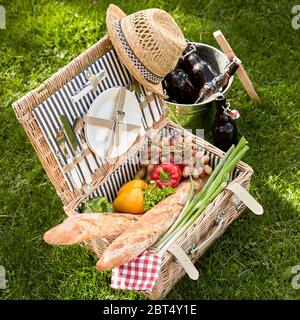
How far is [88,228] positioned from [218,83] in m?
1.11

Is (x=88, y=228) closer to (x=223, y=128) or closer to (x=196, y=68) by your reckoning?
(x=223, y=128)

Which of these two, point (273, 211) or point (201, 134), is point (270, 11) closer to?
point (201, 134)

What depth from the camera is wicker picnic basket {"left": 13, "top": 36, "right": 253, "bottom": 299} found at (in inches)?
90.8

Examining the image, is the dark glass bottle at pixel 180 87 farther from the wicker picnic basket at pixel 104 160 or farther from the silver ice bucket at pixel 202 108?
the wicker picnic basket at pixel 104 160

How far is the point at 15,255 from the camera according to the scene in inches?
108

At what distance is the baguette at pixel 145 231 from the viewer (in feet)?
7.34

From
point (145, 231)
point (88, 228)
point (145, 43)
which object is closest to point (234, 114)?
point (145, 43)

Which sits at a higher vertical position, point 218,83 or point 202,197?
point 218,83

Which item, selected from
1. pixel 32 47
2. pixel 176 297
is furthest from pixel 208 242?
pixel 32 47

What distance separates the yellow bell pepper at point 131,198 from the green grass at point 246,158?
325 millimetres

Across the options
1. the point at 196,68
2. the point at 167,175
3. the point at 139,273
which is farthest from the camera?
the point at 196,68

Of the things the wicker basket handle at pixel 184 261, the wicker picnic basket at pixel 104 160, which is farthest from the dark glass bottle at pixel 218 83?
the wicker basket handle at pixel 184 261

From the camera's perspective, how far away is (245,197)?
8.07ft

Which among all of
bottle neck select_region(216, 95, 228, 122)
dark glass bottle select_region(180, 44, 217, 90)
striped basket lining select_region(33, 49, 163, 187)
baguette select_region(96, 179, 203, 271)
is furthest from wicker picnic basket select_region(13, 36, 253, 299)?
dark glass bottle select_region(180, 44, 217, 90)
